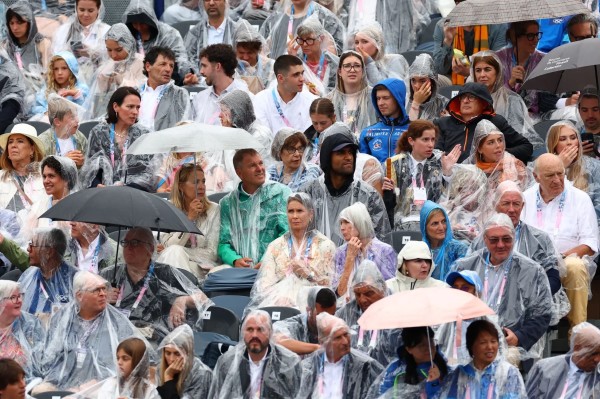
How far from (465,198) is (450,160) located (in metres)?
0.55

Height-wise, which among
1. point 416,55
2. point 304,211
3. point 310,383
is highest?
point 416,55

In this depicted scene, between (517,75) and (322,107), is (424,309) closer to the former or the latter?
(322,107)

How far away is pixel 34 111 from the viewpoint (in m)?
17.7

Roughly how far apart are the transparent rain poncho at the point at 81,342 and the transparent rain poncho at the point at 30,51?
5114 millimetres

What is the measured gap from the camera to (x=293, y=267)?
45.2 feet

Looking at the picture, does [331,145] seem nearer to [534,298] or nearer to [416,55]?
[534,298]

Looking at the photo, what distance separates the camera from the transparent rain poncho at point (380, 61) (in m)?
17.0

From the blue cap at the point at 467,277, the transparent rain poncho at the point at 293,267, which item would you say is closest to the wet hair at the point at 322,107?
the transparent rain poncho at the point at 293,267

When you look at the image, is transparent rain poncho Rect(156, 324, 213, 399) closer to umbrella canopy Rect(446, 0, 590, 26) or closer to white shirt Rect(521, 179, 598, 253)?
white shirt Rect(521, 179, 598, 253)

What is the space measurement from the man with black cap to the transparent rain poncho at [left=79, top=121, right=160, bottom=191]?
184 cm

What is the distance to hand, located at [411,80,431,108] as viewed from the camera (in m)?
16.3

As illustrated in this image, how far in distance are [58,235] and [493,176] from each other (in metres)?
3.14

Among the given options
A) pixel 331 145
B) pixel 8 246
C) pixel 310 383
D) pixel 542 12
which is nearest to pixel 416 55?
pixel 542 12

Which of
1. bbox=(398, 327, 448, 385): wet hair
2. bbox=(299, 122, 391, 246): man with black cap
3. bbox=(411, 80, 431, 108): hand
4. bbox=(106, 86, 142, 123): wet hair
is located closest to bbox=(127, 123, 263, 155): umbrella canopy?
bbox=(299, 122, 391, 246): man with black cap
